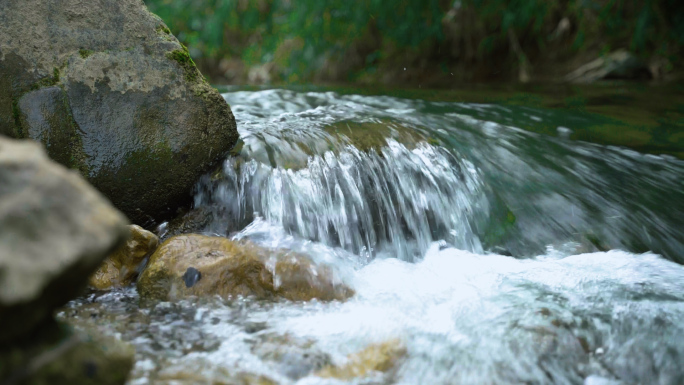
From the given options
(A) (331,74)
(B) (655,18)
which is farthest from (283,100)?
(B) (655,18)

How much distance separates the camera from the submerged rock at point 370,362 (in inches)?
66.1

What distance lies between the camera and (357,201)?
2918 mm

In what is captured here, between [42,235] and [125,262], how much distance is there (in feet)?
4.78

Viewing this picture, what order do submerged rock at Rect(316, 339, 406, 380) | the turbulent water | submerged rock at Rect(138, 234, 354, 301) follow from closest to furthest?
submerged rock at Rect(316, 339, 406, 380) < the turbulent water < submerged rock at Rect(138, 234, 354, 301)

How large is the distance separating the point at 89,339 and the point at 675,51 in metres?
7.40

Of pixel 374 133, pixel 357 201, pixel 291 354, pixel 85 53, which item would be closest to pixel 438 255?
pixel 357 201

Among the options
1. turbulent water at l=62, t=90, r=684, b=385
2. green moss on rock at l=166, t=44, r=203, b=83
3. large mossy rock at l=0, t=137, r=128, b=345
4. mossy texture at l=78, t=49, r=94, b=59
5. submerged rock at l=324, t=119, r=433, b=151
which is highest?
mossy texture at l=78, t=49, r=94, b=59

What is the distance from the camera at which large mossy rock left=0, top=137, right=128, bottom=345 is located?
98cm

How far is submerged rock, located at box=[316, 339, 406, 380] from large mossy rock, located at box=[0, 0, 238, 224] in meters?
1.44

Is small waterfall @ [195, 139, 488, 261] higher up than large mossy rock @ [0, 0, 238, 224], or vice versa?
large mossy rock @ [0, 0, 238, 224]

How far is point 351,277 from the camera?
96.5 inches

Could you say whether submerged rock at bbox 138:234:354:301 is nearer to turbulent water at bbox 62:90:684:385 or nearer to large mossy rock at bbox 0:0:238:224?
turbulent water at bbox 62:90:684:385

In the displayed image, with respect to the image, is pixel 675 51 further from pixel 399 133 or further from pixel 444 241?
pixel 444 241

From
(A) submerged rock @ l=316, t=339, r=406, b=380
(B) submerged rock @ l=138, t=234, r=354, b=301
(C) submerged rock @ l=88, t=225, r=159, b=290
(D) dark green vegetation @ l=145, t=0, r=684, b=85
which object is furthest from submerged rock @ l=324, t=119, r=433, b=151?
(D) dark green vegetation @ l=145, t=0, r=684, b=85
